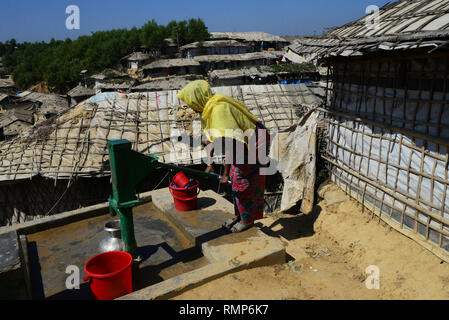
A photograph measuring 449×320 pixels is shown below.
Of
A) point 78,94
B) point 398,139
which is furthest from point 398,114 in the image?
point 78,94

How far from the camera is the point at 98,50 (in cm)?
4384

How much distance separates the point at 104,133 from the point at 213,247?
Result: 5739 mm

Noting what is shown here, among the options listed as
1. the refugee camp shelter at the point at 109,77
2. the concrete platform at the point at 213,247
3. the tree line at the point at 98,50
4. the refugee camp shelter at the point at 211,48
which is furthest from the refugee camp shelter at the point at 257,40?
the concrete platform at the point at 213,247

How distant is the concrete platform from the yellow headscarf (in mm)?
1075

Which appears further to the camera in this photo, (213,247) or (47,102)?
(47,102)

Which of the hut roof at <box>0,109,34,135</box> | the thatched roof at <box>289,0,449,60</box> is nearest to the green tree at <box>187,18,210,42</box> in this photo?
the hut roof at <box>0,109,34,135</box>

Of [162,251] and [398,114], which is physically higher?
[398,114]

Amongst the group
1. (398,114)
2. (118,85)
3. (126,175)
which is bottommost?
(126,175)

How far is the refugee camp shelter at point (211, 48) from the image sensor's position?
39.2m

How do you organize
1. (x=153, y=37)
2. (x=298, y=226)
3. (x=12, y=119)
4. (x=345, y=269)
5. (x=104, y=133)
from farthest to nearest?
(x=153, y=37) → (x=12, y=119) → (x=104, y=133) → (x=298, y=226) → (x=345, y=269)

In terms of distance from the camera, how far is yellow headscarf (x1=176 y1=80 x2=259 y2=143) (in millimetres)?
3320

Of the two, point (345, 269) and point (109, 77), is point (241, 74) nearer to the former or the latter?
point (109, 77)
